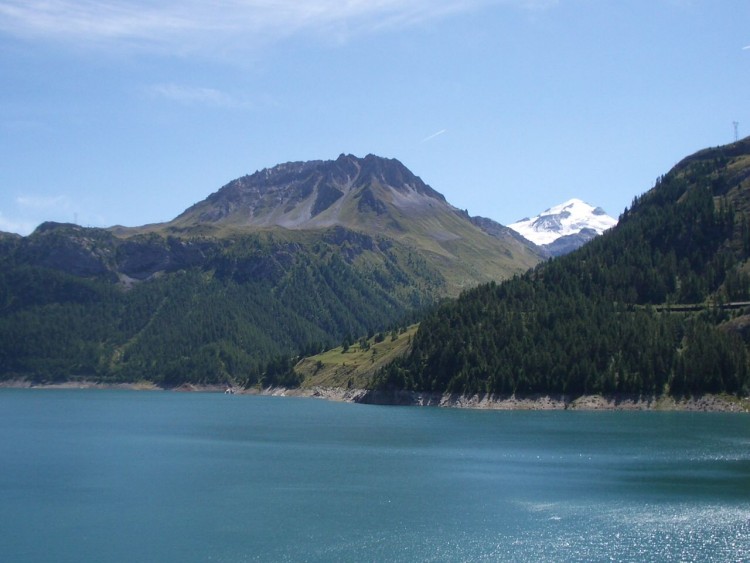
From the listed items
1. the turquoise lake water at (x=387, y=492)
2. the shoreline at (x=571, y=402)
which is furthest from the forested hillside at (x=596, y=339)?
the turquoise lake water at (x=387, y=492)

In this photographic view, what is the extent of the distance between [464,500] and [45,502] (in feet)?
120

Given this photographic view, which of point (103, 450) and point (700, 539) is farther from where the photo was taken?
point (103, 450)

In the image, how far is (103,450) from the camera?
369ft

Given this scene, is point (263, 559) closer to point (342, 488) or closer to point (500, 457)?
point (342, 488)

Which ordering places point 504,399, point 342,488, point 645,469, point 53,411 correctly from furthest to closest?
point 53,411 → point 504,399 → point 645,469 → point 342,488

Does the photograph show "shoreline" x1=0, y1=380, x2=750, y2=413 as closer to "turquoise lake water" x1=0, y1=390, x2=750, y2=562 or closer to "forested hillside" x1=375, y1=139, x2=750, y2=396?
"forested hillside" x1=375, y1=139, x2=750, y2=396

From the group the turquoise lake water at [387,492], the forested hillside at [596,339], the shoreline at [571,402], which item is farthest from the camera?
the forested hillside at [596,339]

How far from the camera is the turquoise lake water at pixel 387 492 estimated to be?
59688mm

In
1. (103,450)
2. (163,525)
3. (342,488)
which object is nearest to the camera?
(163,525)

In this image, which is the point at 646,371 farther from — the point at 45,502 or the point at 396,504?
the point at 45,502

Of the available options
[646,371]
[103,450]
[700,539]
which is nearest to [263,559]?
[700,539]

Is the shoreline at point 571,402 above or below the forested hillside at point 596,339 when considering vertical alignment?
below

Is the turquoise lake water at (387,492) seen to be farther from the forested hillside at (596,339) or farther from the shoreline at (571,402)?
the forested hillside at (596,339)

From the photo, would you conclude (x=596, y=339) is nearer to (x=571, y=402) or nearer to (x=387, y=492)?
(x=571, y=402)
